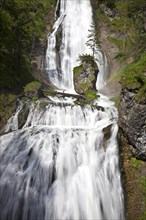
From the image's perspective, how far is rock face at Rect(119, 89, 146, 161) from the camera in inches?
422

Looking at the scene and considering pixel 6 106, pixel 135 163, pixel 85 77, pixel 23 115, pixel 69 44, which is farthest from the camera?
pixel 69 44

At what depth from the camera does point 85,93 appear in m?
23.9

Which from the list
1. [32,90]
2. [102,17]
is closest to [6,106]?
[32,90]

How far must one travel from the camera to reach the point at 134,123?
11055mm

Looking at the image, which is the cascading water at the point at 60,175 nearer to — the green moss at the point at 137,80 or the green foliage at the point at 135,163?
the green foliage at the point at 135,163

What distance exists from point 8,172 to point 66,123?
6361 millimetres

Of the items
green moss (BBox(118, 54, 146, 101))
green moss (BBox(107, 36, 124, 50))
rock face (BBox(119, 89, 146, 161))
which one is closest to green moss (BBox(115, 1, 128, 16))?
green moss (BBox(107, 36, 124, 50))

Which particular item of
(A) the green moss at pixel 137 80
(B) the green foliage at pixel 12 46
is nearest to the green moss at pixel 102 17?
(B) the green foliage at pixel 12 46

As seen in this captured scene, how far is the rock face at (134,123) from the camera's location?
1071 centimetres

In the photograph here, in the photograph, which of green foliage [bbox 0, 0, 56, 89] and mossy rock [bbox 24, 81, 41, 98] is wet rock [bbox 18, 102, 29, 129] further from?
green foliage [bbox 0, 0, 56, 89]

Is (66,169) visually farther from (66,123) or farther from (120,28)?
(120,28)

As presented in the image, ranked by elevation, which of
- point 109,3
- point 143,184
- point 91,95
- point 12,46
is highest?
point 109,3

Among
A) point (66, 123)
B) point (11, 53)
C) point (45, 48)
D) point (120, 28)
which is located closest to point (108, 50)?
point (120, 28)

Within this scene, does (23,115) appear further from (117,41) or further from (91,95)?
(117,41)
